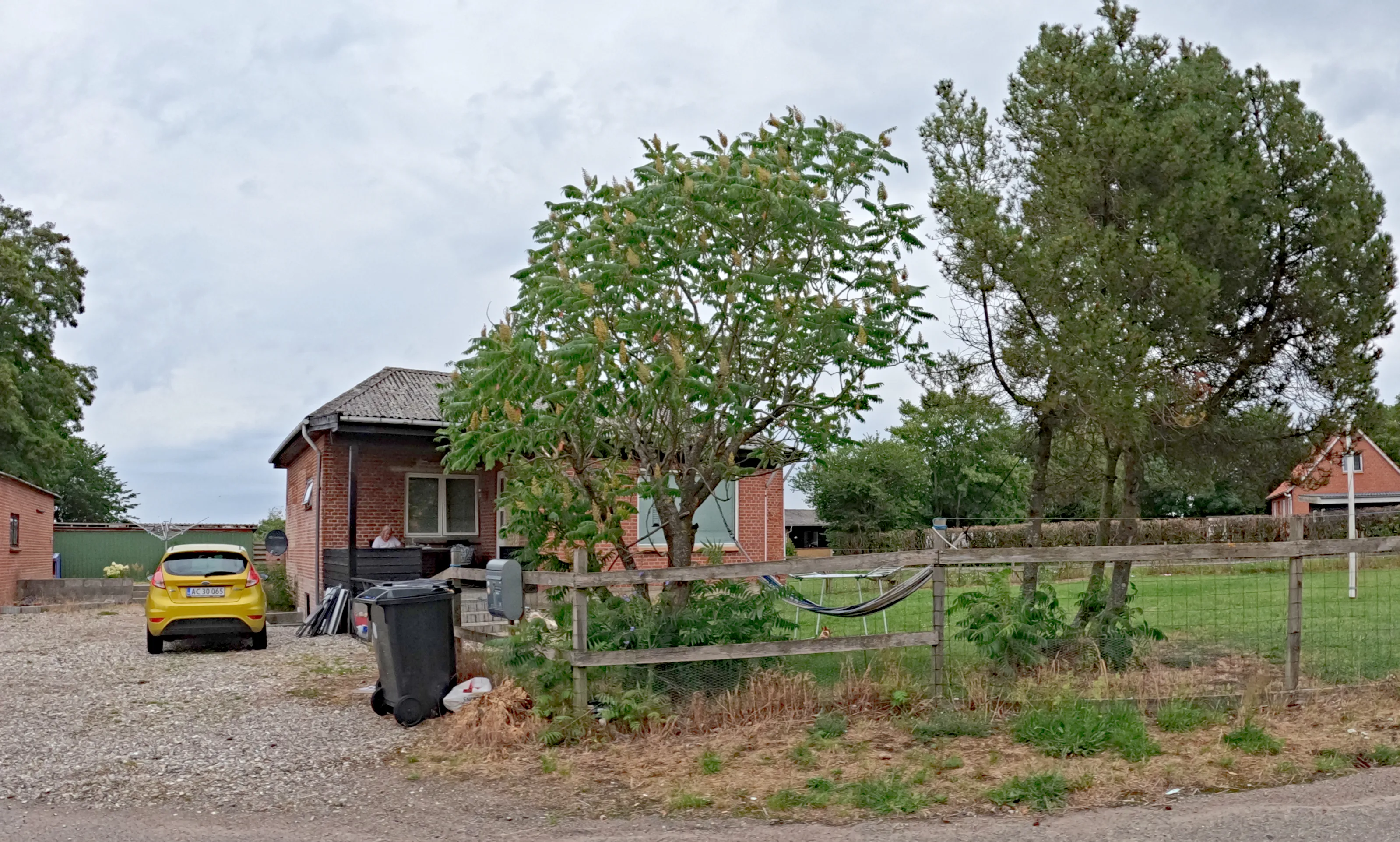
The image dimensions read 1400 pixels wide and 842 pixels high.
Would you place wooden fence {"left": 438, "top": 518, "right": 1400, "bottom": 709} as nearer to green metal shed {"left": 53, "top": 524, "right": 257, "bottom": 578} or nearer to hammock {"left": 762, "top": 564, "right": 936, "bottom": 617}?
hammock {"left": 762, "top": 564, "right": 936, "bottom": 617}

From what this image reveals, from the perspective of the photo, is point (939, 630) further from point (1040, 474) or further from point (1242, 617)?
point (1242, 617)

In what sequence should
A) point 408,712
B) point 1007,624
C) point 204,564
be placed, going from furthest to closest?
point 204,564 < point 408,712 < point 1007,624

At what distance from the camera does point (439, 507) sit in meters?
19.9

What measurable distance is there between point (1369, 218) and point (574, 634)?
25.4 ft

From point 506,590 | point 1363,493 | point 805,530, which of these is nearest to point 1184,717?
point 506,590

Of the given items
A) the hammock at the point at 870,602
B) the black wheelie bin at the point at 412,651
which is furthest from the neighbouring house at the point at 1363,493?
the black wheelie bin at the point at 412,651

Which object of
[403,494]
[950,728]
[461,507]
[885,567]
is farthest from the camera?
[461,507]

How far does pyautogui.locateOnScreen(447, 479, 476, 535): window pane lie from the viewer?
20.1m

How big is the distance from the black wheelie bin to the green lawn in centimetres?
299

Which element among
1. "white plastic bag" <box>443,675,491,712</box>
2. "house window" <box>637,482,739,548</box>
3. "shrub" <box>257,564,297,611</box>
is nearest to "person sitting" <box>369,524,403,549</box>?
"house window" <box>637,482,739,548</box>

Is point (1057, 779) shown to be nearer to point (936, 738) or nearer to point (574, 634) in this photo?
point (936, 738)

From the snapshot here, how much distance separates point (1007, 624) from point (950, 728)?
1.20 metres

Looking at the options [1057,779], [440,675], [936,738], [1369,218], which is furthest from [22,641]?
[1369,218]

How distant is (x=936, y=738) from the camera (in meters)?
7.55
